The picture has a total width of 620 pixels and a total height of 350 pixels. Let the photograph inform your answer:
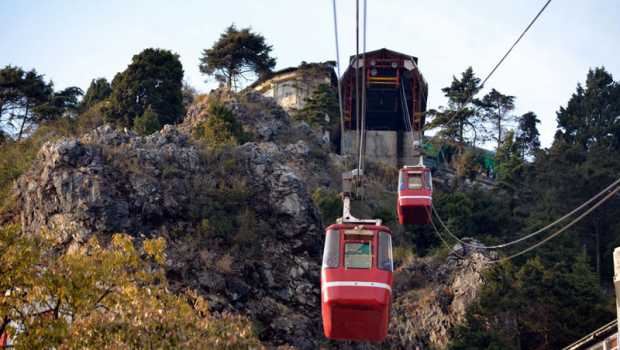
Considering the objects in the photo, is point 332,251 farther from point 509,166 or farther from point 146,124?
point 509,166

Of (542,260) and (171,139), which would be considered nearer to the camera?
(542,260)

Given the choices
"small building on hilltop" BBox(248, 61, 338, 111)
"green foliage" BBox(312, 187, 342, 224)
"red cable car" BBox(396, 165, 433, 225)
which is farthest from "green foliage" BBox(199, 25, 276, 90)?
"red cable car" BBox(396, 165, 433, 225)

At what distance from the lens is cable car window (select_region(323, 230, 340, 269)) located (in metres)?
20.1

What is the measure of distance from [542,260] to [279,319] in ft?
42.5

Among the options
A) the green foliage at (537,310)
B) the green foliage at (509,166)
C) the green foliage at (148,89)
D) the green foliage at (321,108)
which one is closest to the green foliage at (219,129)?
the green foliage at (148,89)

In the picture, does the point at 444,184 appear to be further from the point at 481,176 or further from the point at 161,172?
the point at 161,172

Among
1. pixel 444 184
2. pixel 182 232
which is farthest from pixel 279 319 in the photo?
pixel 444 184

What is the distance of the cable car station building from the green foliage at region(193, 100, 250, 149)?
48.7 feet

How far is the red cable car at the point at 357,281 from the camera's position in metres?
19.5

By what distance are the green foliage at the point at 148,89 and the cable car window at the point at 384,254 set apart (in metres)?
32.9

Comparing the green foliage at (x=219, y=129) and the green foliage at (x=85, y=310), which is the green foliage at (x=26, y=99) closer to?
the green foliage at (x=219, y=129)

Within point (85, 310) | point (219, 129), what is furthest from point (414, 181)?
point (219, 129)

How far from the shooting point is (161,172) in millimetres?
39375

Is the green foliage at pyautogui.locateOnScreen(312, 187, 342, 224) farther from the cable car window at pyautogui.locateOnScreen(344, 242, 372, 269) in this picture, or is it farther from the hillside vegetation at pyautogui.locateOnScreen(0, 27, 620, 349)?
the cable car window at pyautogui.locateOnScreen(344, 242, 372, 269)
